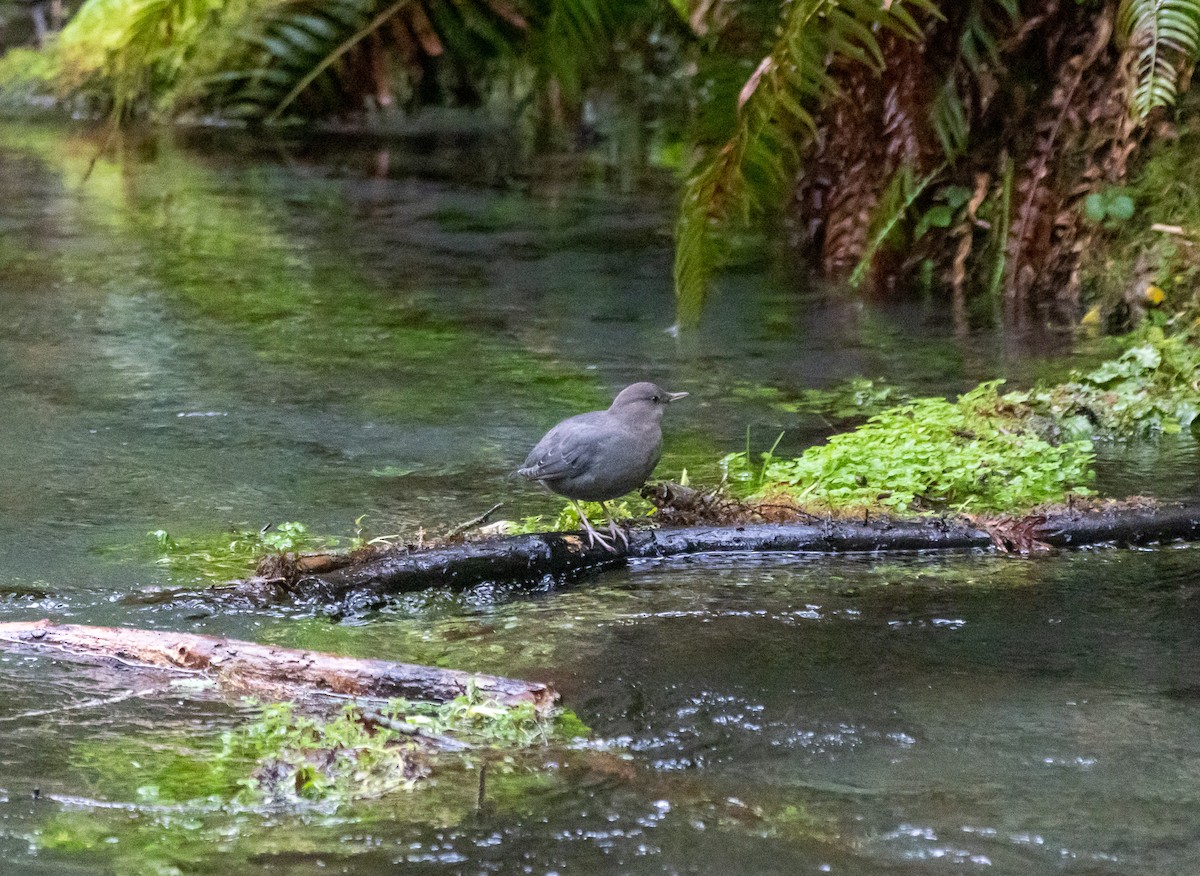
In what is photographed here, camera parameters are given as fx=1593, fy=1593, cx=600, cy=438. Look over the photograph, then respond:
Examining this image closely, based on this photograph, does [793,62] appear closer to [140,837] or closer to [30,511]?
[30,511]

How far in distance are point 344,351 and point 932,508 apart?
12.2ft

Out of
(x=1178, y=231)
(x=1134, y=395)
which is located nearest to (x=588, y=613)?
(x=1134, y=395)

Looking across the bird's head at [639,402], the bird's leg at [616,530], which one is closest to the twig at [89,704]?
the bird's leg at [616,530]

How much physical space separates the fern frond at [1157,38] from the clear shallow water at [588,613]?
1332mm

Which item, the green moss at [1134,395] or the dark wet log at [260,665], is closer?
the dark wet log at [260,665]

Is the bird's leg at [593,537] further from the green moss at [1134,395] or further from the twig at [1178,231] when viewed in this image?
the twig at [1178,231]

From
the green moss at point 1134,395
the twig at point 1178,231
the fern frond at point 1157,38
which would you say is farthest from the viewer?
the twig at point 1178,231

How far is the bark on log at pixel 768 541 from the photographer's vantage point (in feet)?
15.2

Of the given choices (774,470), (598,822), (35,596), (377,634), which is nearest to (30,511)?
(35,596)

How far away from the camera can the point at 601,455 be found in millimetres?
4688

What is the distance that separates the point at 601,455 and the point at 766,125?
6.25 feet

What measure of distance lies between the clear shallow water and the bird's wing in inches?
14.1

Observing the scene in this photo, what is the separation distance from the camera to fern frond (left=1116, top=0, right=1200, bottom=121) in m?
6.65

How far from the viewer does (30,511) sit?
213 inches
